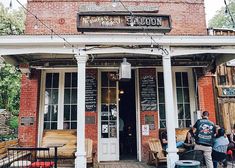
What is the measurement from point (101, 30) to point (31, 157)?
4342 mm

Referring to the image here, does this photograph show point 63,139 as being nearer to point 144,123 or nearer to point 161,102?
point 144,123

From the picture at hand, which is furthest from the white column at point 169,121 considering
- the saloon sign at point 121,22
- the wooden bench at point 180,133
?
the wooden bench at point 180,133

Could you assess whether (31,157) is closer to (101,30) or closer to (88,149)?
(88,149)

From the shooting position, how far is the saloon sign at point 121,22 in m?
6.84

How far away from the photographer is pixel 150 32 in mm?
6898

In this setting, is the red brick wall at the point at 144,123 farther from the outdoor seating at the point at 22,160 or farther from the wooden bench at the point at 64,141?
the outdoor seating at the point at 22,160

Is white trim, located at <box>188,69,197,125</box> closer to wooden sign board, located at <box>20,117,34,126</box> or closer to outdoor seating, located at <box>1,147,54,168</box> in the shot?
outdoor seating, located at <box>1,147,54,168</box>

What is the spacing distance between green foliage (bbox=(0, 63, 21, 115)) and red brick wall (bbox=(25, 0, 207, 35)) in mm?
8971

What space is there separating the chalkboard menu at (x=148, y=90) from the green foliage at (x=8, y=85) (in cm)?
1144

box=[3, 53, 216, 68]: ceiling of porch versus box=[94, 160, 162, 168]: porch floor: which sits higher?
box=[3, 53, 216, 68]: ceiling of porch

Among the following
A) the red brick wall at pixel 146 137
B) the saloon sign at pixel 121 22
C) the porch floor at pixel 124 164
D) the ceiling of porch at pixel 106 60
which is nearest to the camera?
the saloon sign at pixel 121 22

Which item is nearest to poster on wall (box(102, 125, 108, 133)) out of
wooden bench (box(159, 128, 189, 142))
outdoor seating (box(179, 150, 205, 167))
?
wooden bench (box(159, 128, 189, 142))

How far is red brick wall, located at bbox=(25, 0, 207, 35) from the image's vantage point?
29.7ft

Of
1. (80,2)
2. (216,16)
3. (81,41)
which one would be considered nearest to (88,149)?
(81,41)
